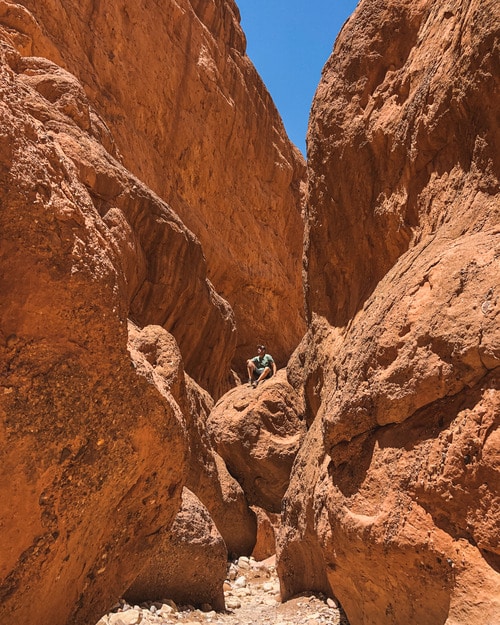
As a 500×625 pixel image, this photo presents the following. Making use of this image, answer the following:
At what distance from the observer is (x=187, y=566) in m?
6.00

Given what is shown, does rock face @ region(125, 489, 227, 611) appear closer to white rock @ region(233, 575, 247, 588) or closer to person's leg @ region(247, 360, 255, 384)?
white rock @ region(233, 575, 247, 588)

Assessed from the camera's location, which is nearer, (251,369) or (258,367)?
(251,369)

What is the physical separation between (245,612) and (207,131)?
21.4m

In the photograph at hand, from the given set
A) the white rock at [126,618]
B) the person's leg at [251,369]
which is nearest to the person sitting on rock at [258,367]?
the person's leg at [251,369]

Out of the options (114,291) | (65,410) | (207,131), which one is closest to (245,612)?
(65,410)

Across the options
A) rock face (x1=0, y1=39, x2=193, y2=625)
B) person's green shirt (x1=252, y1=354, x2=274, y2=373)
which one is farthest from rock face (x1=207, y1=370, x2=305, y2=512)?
rock face (x1=0, y1=39, x2=193, y2=625)

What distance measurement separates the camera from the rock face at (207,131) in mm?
19938

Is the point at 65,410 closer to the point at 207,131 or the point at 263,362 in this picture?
the point at 263,362

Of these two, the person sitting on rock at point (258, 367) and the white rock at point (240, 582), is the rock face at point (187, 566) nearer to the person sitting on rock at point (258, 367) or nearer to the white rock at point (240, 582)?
the white rock at point (240, 582)

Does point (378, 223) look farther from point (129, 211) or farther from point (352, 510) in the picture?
point (129, 211)

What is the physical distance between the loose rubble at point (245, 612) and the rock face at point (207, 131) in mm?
15562

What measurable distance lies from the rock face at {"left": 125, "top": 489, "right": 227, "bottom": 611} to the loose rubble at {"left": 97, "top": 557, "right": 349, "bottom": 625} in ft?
0.44

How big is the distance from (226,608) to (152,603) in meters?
1.24

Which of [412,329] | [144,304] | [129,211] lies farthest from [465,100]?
[144,304]
